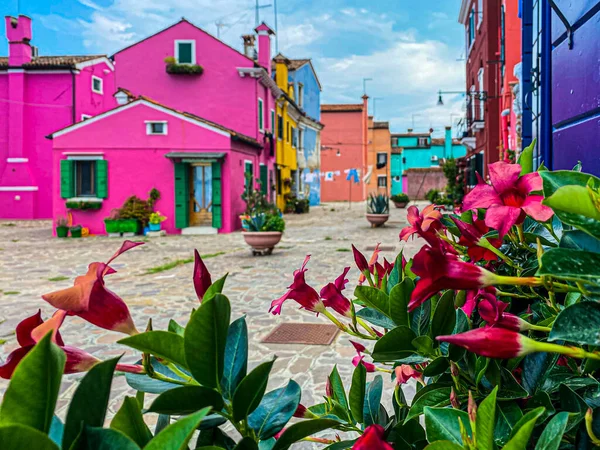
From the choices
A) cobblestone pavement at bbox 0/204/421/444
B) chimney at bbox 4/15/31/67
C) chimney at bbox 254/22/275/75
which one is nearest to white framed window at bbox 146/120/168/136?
cobblestone pavement at bbox 0/204/421/444

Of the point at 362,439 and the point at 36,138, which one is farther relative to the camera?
the point at 36,138

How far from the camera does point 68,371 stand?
2.35 ft

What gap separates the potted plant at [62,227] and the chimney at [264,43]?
10.8 meters

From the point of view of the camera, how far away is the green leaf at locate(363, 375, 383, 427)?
1.01m

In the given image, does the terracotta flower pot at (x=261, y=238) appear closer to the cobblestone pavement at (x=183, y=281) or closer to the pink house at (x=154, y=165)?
the cobblestone pavement at (x=183, y=281)

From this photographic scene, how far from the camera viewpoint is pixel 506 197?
83 cm

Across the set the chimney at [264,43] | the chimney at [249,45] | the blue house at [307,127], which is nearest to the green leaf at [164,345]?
the chimney at [264,43]

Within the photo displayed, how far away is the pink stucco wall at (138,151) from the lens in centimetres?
1677

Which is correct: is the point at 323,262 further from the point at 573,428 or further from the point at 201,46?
the point at 201,46

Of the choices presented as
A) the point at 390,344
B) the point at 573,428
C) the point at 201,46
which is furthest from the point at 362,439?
the point at 201,46

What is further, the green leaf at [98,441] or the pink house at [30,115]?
the pink house at [30,115]

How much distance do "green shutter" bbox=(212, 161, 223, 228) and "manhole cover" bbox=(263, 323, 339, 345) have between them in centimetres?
1151

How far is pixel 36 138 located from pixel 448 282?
27.0 metres

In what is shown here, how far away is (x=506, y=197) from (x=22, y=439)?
732 millimetres
